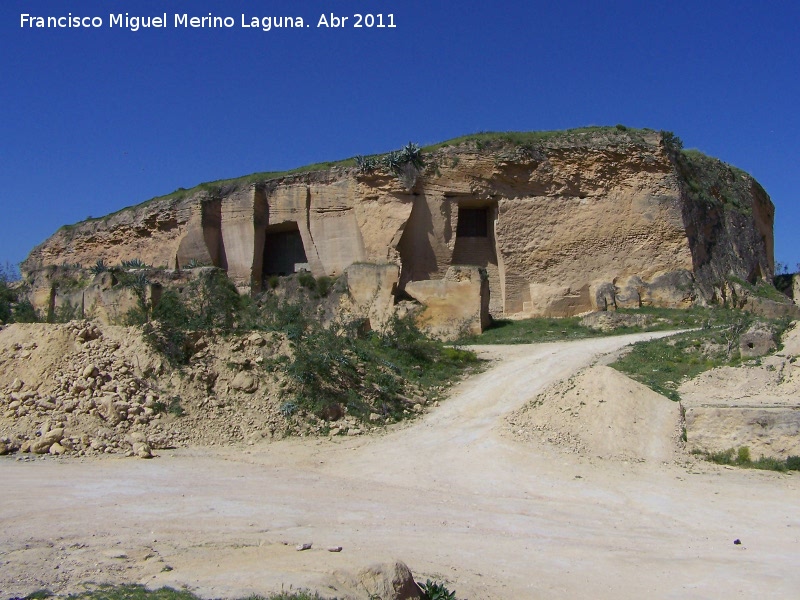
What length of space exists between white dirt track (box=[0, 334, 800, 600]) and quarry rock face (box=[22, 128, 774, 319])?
43.6 ft

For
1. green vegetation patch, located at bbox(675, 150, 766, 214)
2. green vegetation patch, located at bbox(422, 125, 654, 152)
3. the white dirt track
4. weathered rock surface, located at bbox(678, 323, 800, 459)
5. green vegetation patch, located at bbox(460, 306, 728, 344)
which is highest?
green vegetation patch, located at bbox(422, 125, 654, 152)

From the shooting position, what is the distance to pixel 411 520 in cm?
704

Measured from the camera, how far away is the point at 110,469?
8.80 metres

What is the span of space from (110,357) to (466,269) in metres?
11.1

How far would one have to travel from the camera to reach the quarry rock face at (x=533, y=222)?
23.9 metres

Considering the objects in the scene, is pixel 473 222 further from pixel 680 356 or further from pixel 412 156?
pixel 680 356

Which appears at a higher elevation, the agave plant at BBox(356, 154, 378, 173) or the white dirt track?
the agave plant at BBox(356, 154, 378, 173)

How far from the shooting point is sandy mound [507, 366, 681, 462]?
32.3 feet

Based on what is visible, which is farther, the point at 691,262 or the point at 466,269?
the point at 691,262

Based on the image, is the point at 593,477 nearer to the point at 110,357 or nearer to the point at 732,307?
the point at 110,357

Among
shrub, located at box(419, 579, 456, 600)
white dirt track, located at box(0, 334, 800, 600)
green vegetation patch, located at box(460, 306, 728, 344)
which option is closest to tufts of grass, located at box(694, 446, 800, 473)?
white dirt track, located at box(0, 334, 800, 600)

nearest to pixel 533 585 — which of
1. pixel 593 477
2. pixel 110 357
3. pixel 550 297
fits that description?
pixel 593 477

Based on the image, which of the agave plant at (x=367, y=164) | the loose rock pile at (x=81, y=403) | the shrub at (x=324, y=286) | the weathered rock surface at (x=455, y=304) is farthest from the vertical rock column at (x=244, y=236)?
the loose rock pile at (x=81, y=403)

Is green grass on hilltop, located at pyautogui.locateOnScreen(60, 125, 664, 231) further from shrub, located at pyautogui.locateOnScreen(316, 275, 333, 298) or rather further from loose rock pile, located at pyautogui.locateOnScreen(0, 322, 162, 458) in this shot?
loose rock pile, located at pyautogui.locateOnScreen(0, 322, 162, 458)
